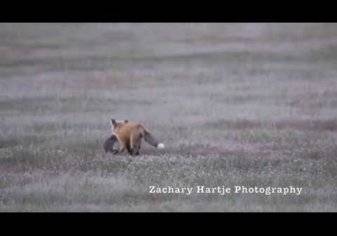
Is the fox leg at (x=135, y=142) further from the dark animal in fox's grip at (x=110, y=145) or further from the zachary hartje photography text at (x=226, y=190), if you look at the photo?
the zachary hartje photography text at (x=226, y=190)

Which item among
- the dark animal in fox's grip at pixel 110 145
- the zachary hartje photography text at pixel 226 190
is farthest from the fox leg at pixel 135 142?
the zachary hartje photography text at pixel 226 190

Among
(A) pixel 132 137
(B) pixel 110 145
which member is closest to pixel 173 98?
(A) pixel 132 137

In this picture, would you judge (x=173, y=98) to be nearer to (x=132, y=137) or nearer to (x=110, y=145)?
(x=132, y=137)

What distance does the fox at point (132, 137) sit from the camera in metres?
13.1


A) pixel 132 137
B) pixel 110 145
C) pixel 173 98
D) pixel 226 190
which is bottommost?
pixel 226 190

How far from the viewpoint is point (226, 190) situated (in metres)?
12.9

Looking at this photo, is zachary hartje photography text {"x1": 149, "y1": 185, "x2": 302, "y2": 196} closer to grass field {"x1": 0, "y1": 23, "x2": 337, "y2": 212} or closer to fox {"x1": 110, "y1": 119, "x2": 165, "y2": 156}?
grass field {"x1": 0, "y1": 23, "x2": 337, "y2": 212}

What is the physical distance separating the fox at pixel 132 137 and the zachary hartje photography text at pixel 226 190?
1.83 feet

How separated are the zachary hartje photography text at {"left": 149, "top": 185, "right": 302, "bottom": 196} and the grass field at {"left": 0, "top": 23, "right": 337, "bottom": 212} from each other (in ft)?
0.56

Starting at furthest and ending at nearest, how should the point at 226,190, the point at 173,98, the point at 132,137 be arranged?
the point at 173,98, the point at 132,137, the point at 226,190

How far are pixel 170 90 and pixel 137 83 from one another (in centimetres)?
43

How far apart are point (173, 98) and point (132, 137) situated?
2.38 ft

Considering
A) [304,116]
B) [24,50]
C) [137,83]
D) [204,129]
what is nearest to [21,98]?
[24,50]
